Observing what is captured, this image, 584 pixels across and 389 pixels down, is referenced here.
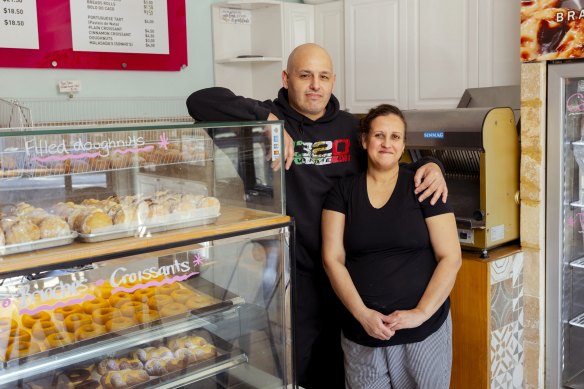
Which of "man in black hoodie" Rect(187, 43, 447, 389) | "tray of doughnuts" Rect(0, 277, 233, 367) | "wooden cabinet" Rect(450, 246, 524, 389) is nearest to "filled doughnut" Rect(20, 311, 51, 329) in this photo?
"tray of doughnuts" Rect(0, 277, 233, 367)

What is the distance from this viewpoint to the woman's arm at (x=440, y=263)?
6.60 ft

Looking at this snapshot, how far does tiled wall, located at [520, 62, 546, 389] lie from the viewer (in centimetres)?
270

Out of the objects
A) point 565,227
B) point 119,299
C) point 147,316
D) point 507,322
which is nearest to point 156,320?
point 147,316

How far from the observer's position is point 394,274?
204 centimetres

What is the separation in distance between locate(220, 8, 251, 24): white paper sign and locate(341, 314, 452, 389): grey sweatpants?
277cm

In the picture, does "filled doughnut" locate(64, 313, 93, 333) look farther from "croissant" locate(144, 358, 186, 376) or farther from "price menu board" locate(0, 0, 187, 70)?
"price menu board" locate(0, 0, 187, 70)

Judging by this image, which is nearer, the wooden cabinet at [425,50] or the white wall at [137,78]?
the wooden cabinet at [425,50]

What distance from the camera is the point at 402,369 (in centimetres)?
205

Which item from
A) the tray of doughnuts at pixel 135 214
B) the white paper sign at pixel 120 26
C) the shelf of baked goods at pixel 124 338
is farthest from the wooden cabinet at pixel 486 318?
the white paper sign at pixel 120 26

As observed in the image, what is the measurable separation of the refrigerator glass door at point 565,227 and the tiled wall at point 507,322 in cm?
12

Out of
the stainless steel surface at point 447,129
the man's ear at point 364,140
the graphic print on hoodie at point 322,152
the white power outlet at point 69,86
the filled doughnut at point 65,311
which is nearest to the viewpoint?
the filled doughnut at point 65,311

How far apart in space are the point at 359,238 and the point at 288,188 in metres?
0.33

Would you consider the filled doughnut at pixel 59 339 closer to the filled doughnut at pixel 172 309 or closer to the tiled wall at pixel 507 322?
the filled doughnut at pixel 172 309

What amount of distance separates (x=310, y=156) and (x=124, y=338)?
0.92 meters
